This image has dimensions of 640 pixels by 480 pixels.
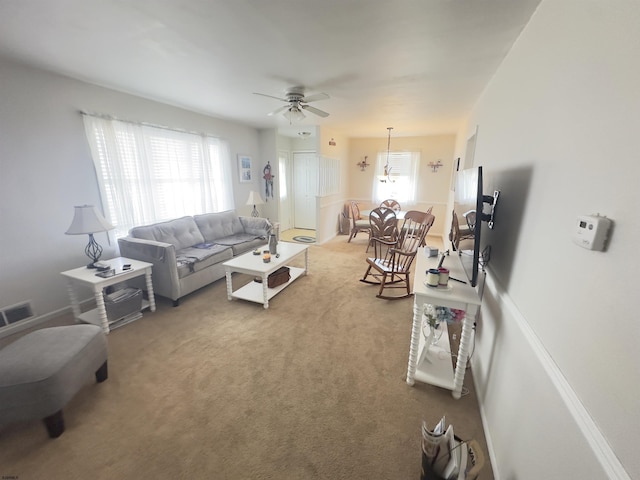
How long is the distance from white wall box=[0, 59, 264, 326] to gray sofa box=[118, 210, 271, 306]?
1.76ft

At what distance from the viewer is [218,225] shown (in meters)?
4.17

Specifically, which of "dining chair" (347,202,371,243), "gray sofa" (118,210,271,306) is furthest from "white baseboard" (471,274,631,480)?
"dining chair" (347,202,371,243)

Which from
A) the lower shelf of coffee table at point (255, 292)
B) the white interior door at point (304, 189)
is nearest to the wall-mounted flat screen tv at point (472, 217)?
the lower shelf of coffee table at point (255, 292)

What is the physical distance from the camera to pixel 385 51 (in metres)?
1.94

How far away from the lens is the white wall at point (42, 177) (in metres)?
2.29

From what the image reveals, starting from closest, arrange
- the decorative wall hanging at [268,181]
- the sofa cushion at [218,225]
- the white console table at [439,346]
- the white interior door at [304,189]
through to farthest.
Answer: the white console table at [439,346]
the sofa cushion at [218,225]
the decorative wall hanging at [268,181]
the white interior door at [304,189]

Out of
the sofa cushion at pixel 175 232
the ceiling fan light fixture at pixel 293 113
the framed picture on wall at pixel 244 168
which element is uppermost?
the ceiling fan light fixture at pixel 293 113

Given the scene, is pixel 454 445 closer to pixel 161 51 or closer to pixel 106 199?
pixel 161 51

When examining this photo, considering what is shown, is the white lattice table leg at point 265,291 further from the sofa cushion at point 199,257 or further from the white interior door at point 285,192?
the white interior door at point 285,192

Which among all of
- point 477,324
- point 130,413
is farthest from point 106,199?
point 477,324

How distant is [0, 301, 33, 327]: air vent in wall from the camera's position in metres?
2.35

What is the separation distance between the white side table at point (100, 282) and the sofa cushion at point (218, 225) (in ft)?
3.35

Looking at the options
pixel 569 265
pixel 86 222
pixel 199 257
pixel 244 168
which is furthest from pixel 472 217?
pixel 244 168

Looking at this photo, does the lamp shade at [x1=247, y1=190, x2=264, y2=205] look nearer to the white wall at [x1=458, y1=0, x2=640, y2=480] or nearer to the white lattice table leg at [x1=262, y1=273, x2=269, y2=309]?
the white lattice table leg at [x1=262, y1=273, x2=269, y2=309]
